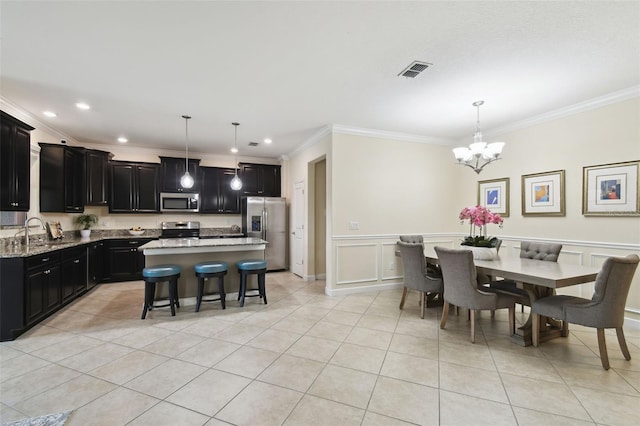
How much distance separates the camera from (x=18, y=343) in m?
2.86

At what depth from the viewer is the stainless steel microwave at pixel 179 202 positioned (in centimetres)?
602

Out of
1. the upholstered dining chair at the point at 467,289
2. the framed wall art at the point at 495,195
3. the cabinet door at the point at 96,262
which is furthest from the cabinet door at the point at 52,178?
the framed wall art at the point at 495,195

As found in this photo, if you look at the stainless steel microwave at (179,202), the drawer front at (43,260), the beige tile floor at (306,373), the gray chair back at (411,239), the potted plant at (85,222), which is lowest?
the beige tile floor at (306,373)

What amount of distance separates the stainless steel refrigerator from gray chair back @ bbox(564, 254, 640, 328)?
201 inches

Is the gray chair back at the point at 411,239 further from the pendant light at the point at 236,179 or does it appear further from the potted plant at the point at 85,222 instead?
the potted plant at the point at 85,222

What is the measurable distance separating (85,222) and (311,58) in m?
5.50

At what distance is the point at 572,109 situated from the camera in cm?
376

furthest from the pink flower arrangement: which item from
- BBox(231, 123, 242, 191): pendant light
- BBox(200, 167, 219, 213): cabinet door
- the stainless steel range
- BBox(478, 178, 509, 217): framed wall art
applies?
the stainless steel range

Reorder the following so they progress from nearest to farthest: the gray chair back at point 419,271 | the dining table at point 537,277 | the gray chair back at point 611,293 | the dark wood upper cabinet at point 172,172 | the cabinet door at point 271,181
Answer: the gray chair back at point 611,293 → the dining table at point 537,277 → the gray chair back at point 419,271 → the dark wood upper cabinet at point 172,172 → the cabinet door at point 271,181

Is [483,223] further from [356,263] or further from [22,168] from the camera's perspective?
[22,168]

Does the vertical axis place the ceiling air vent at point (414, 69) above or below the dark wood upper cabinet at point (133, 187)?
above

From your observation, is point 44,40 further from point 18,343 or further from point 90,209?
point 90,209

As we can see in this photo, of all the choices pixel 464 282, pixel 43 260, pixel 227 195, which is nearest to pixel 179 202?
pixel 227 195

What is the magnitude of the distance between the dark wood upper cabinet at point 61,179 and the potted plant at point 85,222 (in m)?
0.45
